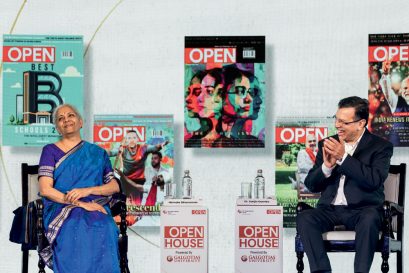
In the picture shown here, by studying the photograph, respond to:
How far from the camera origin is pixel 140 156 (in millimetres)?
7164

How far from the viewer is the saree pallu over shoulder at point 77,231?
603 cm

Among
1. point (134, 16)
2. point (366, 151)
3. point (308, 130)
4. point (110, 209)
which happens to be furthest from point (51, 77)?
point (366, 151)

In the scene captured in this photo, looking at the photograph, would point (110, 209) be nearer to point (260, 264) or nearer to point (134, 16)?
point (260, 264)

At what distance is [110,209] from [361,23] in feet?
7.91

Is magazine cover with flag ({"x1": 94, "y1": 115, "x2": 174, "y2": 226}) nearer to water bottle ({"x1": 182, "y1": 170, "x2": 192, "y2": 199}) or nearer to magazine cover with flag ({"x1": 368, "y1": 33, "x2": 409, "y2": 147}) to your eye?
water bottle ({"x1": 182, "y1": 170, "x2": 192, "y2": 199})

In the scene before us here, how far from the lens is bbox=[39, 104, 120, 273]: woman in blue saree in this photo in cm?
604

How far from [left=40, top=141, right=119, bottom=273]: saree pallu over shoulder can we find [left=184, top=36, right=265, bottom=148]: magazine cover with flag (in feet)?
3.74

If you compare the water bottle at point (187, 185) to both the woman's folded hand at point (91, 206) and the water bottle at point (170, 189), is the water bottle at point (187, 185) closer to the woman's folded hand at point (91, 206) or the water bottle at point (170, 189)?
the water bottle at point (170, 189)

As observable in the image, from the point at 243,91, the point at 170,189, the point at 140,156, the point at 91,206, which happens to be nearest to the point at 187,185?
the point at 170,189

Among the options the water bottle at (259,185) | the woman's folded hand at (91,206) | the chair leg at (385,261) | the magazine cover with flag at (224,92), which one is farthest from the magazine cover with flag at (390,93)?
the woman's folded hand at (91,206)

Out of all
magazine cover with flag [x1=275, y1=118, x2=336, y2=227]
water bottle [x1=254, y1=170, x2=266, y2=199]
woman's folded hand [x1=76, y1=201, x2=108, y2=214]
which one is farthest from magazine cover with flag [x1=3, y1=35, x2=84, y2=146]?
magazine cover with flag [x1=275, y1=118, x2=336, y2=227]

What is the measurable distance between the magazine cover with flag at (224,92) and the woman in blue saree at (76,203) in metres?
1.02

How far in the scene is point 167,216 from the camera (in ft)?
21.8

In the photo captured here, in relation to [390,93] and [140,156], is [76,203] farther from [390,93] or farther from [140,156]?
[390,93]
